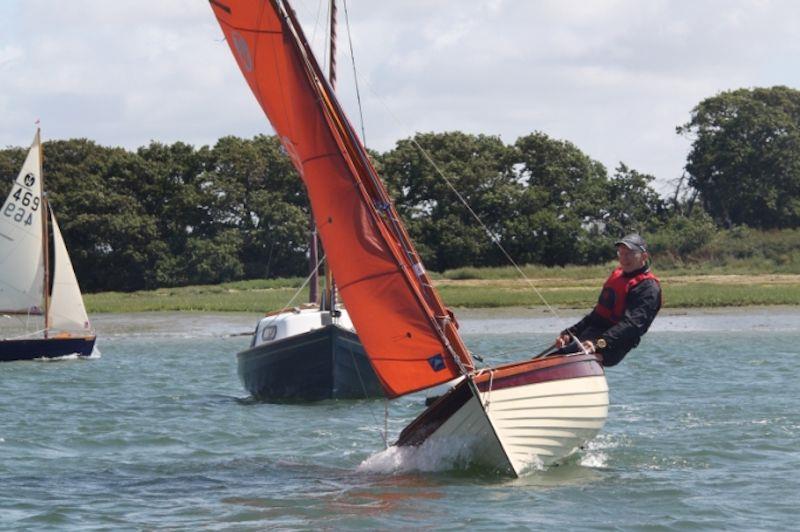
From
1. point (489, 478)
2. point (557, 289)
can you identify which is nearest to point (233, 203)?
point (557, 289)

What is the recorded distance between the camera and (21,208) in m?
36.2

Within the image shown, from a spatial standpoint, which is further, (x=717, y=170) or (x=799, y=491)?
(x=717, y=170)

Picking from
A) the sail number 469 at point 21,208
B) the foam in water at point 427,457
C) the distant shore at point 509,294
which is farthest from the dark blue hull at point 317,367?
the distant shore at point 509,294

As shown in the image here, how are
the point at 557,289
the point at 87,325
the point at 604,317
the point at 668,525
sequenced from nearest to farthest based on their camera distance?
1. the point at 668,525
2. the point at 604,317
3. the point at 87,325
4. the point at 557,289

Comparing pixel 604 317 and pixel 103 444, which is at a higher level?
pixel 604 317

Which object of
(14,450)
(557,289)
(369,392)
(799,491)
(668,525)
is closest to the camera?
(668,525)

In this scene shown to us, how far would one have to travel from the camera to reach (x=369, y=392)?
2347 cm

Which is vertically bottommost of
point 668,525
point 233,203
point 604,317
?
point 668,525

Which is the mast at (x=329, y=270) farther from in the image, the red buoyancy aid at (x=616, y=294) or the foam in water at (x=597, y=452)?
the red buoyancy aid at (x=616, y=294)

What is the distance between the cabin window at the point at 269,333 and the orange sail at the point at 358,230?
28.6ft

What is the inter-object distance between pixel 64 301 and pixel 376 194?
2249cm

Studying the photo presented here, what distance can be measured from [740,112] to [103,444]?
5327 centimetres

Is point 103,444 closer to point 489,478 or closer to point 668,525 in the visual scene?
point 489,478

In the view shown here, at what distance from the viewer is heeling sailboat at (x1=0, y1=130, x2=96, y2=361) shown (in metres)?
35.9
